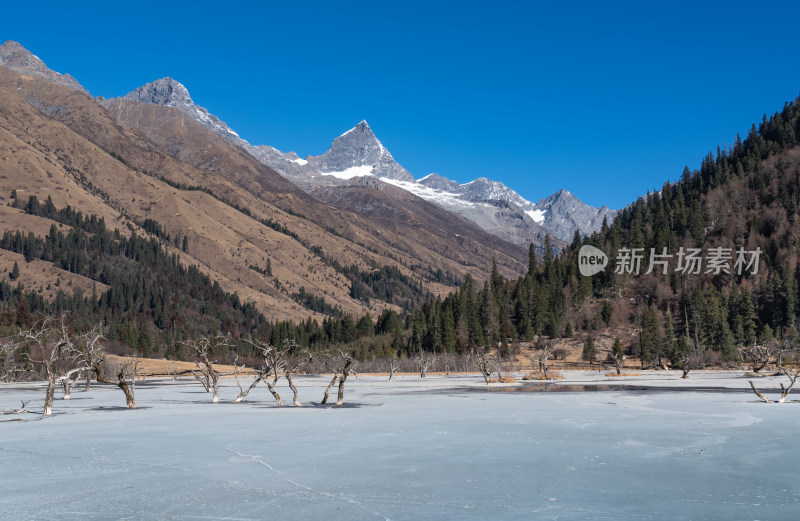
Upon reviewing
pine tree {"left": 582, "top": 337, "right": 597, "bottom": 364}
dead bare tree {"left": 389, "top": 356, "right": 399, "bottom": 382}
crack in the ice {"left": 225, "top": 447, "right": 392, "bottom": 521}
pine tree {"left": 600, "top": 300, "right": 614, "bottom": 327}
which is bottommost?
crack in the ice {"left": 225, "top": 447, "right": 392, "bottom": 521}

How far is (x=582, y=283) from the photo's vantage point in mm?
175250

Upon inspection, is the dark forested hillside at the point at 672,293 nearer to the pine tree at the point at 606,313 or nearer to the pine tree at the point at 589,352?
the pine tree at the point at 606,313

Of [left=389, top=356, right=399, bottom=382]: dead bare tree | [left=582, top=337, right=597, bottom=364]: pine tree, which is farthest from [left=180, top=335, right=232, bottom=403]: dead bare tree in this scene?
[left=582, top=337, right=597, bottom=364]: pine tree

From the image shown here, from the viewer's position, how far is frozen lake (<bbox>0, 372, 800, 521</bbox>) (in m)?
16.5

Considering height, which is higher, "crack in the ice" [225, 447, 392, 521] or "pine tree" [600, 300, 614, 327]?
"pine tree" [600, 300, 614, 327]

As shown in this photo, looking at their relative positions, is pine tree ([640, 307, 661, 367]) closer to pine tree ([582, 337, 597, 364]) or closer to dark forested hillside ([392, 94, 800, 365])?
dark forested hillside ([392, 94, 800, 365])

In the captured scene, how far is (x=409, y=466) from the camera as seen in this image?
22750 millimetres

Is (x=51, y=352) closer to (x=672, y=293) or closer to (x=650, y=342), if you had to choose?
(x=650, y=342)

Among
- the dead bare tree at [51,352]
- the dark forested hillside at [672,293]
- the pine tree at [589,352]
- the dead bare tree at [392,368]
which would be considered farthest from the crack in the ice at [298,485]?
the pine tree at [589,352]

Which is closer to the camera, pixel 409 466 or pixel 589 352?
pixel 409 466

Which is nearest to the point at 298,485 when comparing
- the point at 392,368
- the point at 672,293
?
the point at 392,368

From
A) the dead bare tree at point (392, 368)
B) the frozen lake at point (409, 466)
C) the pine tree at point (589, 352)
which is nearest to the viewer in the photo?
the frozen lake at point (409, 466)

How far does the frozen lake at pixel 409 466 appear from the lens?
16.5 meters

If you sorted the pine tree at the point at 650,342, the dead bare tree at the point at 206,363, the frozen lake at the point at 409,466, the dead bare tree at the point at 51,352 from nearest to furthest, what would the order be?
the frozen lake at the point at 409,466 < the dead bare tree at the point at 51,352 < the dead bare tree at the point at 206,363 < the pine tree at the point at 650,342
